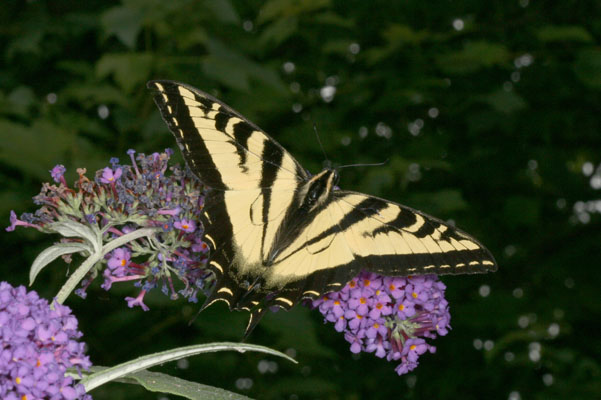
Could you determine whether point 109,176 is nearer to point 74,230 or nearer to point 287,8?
point 74,230

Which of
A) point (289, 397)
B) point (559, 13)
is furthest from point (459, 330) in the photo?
point (559, 13)

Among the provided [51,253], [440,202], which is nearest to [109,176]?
[51,253]

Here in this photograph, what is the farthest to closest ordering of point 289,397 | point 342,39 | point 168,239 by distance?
point 289,397 < point 342,39 < point 168,239

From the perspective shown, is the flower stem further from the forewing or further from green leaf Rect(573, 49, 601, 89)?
green leaf Rect(573, 49, 601, 89)

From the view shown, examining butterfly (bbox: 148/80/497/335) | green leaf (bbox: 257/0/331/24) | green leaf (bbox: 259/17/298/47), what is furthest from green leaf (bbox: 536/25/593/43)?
butterfly (bbox: 148/80/497/335)

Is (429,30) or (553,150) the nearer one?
(429,30)

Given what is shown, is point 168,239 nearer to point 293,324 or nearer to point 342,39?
point 293,324
